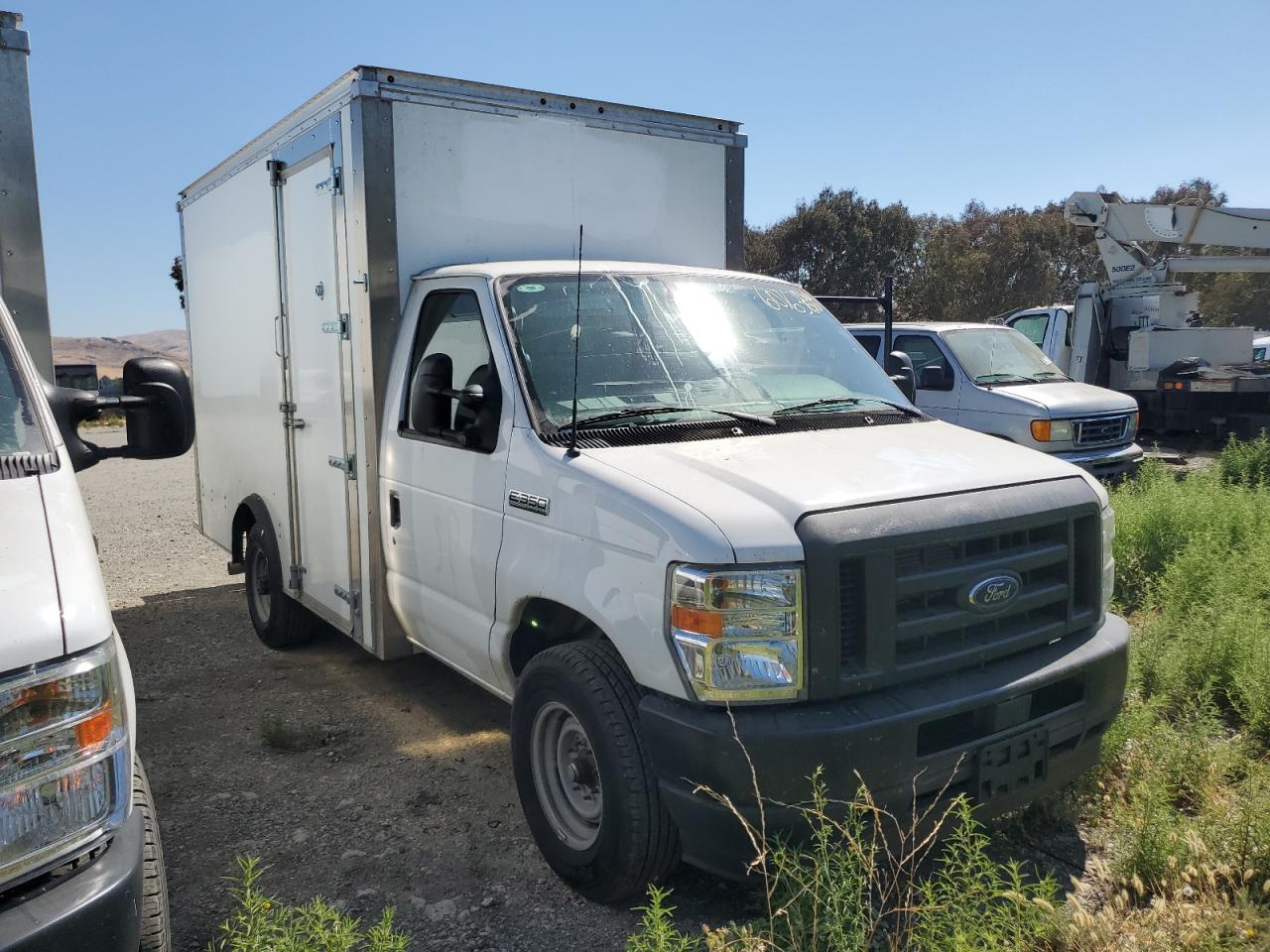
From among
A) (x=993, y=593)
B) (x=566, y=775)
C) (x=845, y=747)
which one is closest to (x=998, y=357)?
(x=993, y=593)

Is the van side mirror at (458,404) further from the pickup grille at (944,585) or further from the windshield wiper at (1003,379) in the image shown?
the windshield wiper at (1003,379)

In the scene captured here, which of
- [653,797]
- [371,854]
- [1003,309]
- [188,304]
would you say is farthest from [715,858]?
[1003,309]

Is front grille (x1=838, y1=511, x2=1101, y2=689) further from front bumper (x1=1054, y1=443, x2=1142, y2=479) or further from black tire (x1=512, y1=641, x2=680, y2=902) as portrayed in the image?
front bumper (x1=1054, y1=443, x2=1142, y2=479)

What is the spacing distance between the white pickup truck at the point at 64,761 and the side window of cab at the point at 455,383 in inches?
62.2

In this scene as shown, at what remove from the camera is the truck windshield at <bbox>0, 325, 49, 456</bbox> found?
2820mm

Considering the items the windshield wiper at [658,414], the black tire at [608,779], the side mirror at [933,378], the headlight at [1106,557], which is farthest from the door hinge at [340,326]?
the side mirror at [933,378]

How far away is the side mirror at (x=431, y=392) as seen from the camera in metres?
3.98

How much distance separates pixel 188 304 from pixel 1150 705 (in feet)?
22.3

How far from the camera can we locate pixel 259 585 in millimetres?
6617

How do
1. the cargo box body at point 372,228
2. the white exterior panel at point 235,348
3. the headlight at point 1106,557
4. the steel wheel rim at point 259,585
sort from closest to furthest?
the headlight at point 1106,557
the cargo box body at point 372,228
the white exterior panel at point 235,348
the steel wheel rim at point 259,585

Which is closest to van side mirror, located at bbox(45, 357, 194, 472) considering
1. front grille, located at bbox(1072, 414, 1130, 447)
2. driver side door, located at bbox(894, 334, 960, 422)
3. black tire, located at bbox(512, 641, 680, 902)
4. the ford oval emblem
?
black tire, located at bbox(512, 641, 680, 902)

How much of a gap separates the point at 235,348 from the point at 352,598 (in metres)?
2.47

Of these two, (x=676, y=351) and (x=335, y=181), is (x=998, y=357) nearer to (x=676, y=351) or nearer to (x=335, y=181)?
(x=676, y=351)

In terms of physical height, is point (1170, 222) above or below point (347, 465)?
above
